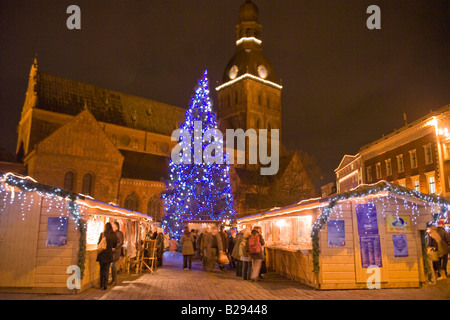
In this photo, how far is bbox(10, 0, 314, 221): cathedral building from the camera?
103ft

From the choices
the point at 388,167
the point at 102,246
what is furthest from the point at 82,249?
the point at 388,167

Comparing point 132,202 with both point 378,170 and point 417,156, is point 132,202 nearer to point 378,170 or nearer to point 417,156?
point 378,170

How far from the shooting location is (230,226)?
80.1 ft

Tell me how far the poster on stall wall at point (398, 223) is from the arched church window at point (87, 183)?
27.1m

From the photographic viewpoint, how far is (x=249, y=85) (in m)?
54.1

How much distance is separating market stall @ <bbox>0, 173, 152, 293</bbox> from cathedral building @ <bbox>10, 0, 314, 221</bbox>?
72.9 ft

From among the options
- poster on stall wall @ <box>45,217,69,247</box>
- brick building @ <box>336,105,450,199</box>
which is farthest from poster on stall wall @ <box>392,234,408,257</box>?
brick building @ <box>336,105,450,199</box>

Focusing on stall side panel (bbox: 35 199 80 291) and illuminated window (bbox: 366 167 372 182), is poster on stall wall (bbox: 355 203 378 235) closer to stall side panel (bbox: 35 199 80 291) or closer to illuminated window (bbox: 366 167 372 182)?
stall side panel (bbox: 35 199 80 291)

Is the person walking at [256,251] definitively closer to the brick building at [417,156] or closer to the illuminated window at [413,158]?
the brick building at [417,156]

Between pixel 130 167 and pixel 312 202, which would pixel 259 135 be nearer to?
pixel 130 167

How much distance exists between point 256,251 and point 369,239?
3.55 m

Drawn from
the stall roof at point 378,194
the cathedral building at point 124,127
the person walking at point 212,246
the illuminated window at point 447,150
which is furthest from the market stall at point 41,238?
the illuminated window at point 447,150

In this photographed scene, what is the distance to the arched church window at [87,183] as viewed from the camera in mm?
31859
